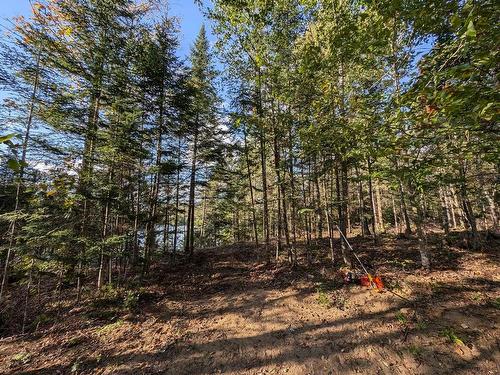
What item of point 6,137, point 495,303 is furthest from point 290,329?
point 6,137

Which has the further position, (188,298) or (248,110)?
(248,110)

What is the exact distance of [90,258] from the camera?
793 centimetres

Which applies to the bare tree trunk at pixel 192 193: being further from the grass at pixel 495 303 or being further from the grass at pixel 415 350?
the grass at pixel 495 303

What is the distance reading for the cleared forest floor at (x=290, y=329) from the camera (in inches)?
215

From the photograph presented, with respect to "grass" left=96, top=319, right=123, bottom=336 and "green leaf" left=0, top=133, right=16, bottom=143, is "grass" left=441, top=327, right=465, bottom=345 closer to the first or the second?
"green leaf" left=0, top=133, right=16, bottom=143

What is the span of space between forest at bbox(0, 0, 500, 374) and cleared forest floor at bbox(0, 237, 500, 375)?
5cm

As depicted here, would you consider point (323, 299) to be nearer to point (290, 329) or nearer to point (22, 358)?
point (290, 329)

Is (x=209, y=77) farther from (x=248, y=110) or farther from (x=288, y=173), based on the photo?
(x=288, y=173)

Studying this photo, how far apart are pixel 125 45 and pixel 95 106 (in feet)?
8.83

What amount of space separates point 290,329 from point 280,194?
5681mm

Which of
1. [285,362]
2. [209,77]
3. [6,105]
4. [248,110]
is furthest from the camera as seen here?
[209,77]

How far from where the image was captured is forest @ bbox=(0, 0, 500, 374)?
4.00 m

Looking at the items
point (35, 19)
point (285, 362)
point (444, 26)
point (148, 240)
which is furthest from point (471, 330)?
point (35, 19)

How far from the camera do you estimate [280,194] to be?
1109 centimetres
